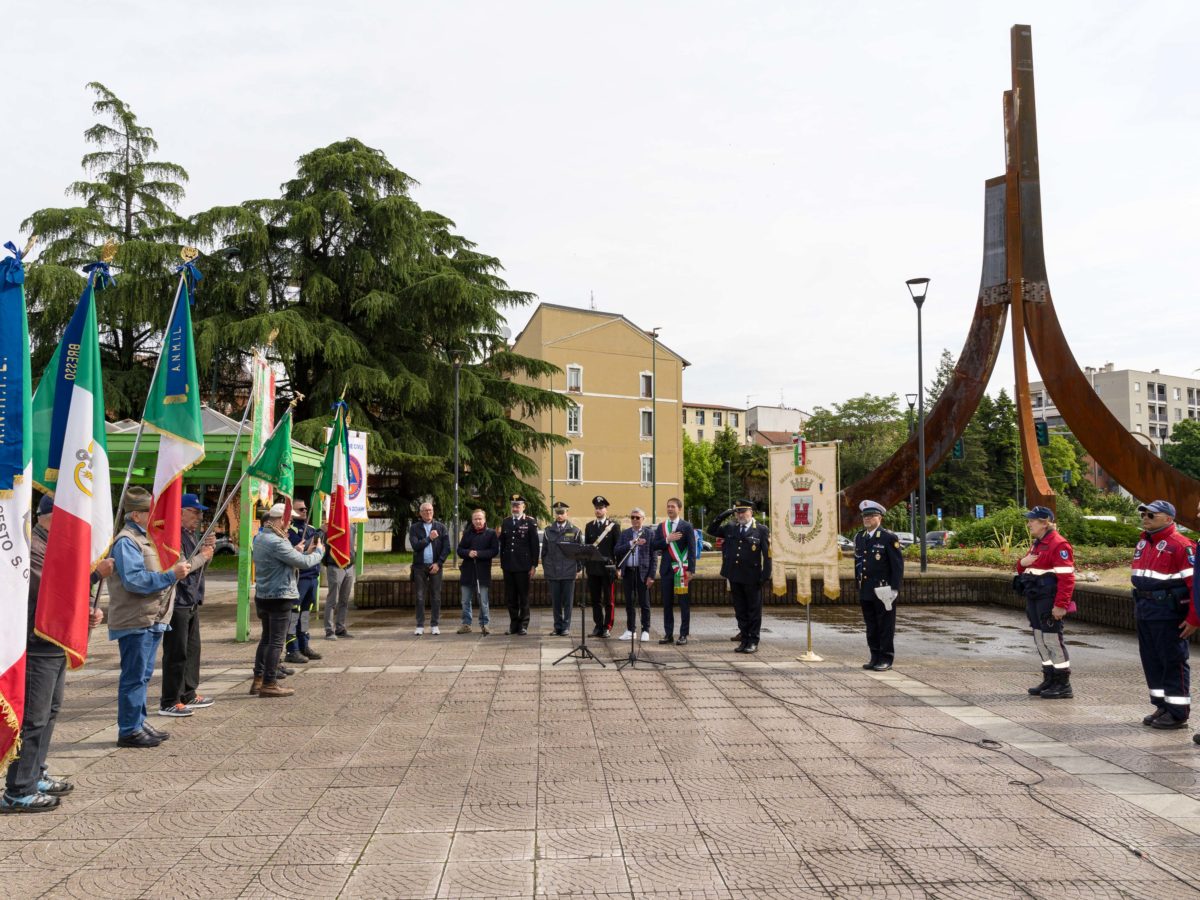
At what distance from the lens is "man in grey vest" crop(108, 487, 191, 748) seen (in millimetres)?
6566

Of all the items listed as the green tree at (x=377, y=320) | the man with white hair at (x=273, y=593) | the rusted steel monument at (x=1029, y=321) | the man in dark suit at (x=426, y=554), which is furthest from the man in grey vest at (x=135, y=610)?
the green tree at (x=377, y=320)

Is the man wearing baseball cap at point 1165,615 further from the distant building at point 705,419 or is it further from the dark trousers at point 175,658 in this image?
the distant building at point 705,419

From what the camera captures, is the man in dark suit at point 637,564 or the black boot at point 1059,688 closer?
the black boot at point 1059,688

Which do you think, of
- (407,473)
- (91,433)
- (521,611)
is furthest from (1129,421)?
(91,433)

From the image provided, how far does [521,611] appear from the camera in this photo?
13008 millimetres

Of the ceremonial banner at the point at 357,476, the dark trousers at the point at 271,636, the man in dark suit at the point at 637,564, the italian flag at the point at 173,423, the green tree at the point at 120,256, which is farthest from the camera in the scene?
A: the green tree at the point at 120,256

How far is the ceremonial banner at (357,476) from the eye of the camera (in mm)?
14531

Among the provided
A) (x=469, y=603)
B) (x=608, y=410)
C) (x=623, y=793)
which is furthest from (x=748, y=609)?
(x=608, y=410)

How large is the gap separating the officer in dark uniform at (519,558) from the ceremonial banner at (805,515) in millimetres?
3463

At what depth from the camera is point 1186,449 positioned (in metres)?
98.6

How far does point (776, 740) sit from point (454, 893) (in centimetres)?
343

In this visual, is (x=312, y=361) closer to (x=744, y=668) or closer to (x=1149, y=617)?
(x=744, y=668)

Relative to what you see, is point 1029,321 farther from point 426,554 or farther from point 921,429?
point 426,554

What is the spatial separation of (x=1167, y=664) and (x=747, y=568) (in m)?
5.05
